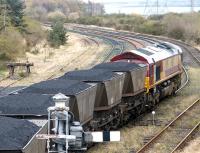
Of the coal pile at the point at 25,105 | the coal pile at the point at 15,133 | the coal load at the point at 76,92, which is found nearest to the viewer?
the coal pile at the point at 15,133

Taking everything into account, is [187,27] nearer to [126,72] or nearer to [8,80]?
[8,80]

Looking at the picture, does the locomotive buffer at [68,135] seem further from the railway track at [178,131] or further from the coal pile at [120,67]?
the coal pile at [120,67]

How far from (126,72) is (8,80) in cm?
1471

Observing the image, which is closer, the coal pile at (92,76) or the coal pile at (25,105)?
the coal pile at (25,105)

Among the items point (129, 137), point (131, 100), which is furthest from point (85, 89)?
point (131, 100)

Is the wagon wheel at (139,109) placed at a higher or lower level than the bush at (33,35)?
lower

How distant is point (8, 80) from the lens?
113 feet

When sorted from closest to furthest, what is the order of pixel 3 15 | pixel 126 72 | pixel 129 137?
pixel 129 137
pixel 126 72
pixel 3 15

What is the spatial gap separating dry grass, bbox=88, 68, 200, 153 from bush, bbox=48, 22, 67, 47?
28826 millimetres

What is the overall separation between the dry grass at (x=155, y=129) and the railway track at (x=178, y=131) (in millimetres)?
196

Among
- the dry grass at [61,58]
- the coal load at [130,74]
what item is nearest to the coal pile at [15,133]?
the coal load at [130,74]

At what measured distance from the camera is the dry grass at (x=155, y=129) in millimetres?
18288

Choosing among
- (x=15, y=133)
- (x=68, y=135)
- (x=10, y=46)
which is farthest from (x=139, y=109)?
(x=10, y=46)

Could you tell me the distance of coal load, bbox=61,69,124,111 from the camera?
18.4m
